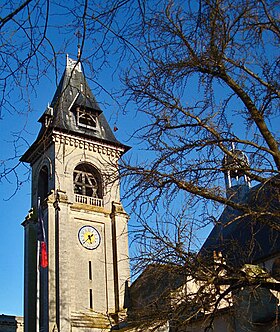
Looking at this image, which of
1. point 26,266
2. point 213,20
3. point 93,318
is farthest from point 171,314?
point 26,266

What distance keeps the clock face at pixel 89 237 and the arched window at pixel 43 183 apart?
384cm

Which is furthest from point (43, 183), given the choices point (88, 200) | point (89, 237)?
point (89, 237)

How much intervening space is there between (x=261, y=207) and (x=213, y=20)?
2641 millimetres

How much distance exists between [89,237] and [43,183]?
193 inches

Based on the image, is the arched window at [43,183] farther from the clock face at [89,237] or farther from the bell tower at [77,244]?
the clock face at [89,237]

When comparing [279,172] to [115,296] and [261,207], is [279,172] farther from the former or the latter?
[115,296]

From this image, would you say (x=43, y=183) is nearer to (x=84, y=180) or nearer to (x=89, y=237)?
(x=84, y=180)

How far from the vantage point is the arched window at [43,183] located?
32406 millimetres

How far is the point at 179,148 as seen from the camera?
7801mm

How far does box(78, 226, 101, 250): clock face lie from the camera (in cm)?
2977

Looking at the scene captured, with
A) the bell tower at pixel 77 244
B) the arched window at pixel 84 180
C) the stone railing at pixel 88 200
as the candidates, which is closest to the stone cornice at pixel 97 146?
the bell tower at pixel 77 244

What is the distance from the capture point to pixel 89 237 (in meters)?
30.1

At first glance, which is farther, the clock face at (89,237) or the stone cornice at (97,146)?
the stone cornice at (97,146)

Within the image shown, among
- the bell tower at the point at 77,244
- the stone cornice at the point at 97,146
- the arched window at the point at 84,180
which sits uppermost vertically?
the stone cornice at the point at 97,146
